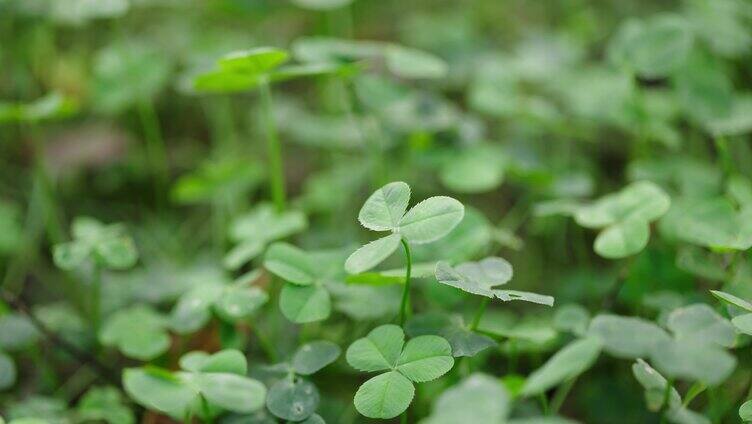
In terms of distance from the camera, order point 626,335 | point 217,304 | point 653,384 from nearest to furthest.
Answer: point 626,335, point 653,384, point 217,304

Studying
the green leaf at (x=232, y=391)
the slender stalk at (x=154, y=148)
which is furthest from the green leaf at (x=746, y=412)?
the slender stalk at (x=154, y=148)

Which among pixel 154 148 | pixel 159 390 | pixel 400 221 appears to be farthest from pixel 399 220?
pixel 154 148

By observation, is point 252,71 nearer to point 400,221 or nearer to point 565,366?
point 400,221

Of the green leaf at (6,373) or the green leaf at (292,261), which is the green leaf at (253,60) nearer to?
the green leaf at (292,261)

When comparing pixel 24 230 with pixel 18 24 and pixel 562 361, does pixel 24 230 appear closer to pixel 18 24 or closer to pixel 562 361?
pixel 18 24

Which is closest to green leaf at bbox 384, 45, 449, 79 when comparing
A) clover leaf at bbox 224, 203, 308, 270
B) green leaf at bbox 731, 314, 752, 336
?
clover leaf at bbox 224, 203, 308, 270

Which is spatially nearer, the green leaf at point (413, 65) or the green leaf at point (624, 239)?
the green leaf at point (624, 239)

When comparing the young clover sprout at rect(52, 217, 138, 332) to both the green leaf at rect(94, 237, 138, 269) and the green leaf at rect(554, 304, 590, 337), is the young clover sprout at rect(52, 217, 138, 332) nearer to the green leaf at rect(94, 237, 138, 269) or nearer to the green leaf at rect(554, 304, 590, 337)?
the green leaf at rect(94, 237, 138, 269)
